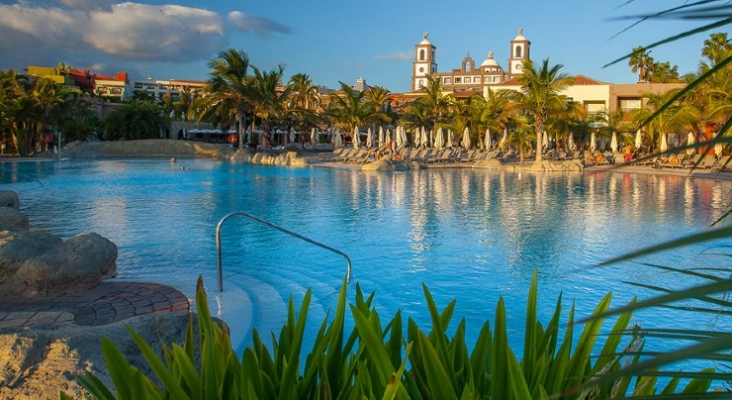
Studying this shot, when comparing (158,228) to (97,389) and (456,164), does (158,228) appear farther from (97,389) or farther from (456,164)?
(456,164)

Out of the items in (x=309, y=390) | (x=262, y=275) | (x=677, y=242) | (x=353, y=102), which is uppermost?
(x=353, y=102)

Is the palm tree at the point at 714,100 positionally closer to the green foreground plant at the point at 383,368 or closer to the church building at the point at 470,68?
the green foreground plant at the point at 383,368

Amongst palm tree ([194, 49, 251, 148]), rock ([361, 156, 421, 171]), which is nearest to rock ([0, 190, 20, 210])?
rock ([361, 156, 421, 171])

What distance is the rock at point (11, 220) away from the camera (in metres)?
8.06

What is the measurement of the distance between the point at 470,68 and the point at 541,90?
8548 cm

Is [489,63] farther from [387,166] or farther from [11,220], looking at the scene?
[11,220]

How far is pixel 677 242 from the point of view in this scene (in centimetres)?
48

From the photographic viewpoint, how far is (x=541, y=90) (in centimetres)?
3059

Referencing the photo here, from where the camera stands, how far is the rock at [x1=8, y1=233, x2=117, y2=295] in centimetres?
617

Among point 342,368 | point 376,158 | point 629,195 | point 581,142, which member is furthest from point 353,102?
point 342,368

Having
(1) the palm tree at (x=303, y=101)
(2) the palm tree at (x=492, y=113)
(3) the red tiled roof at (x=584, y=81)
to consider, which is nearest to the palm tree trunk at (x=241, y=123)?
(1) the palm tree at (x=303, y=101)

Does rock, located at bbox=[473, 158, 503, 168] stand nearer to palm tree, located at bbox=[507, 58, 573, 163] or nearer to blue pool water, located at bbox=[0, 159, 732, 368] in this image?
palm tree, located at bbox=[507, 58, 573, 163]

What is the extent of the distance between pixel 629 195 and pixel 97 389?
1835cm

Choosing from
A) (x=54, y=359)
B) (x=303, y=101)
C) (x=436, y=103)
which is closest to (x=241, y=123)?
(x=303, y=101)
